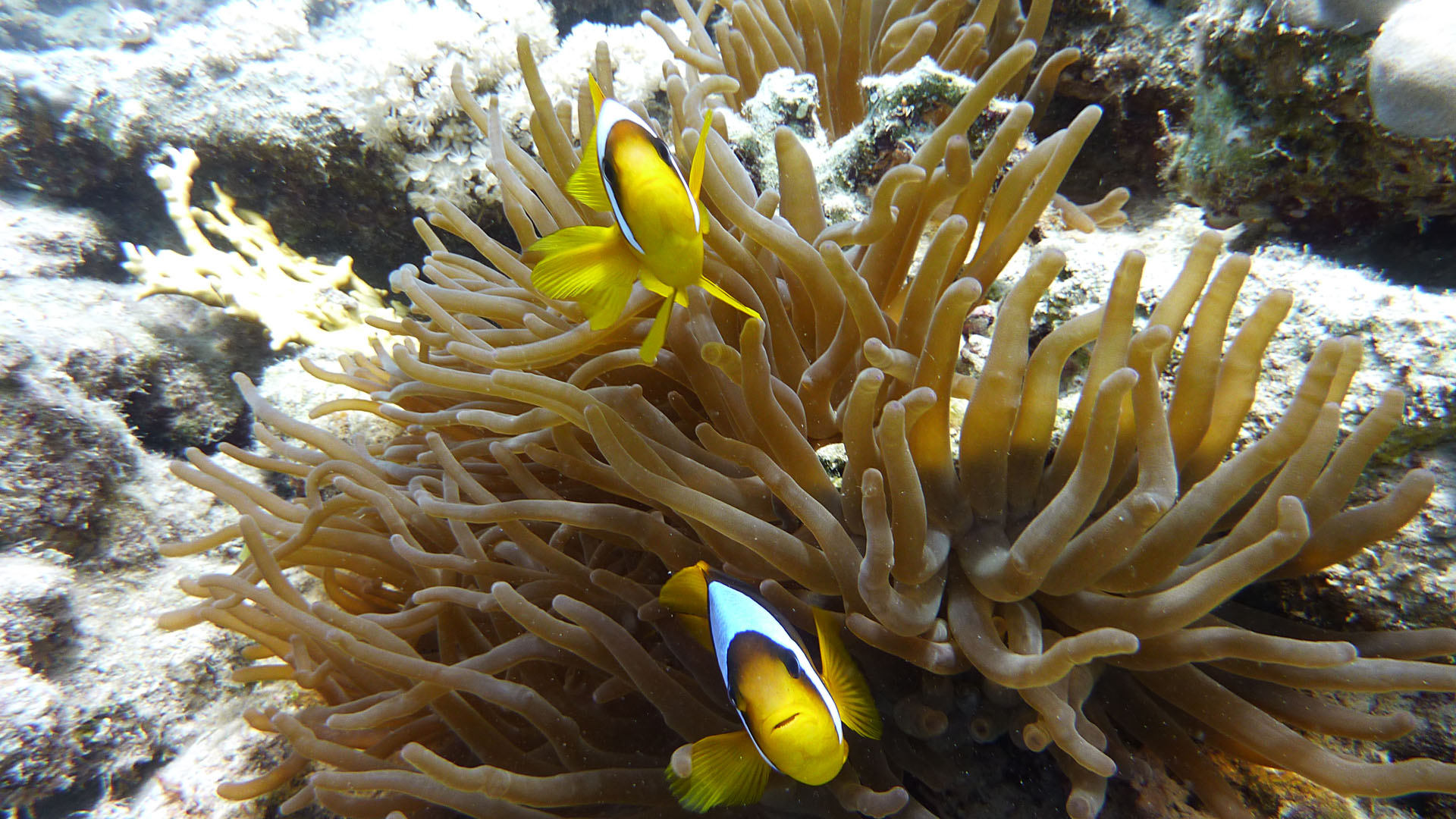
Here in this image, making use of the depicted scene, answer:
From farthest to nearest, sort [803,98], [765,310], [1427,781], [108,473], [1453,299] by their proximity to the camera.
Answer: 1. [108,473]
2. [803,98]
3. [765,310]
4. [1453,299]
5. [1427,781]

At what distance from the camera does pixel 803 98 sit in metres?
1.88

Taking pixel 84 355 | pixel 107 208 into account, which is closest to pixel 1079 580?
pixel 84 355

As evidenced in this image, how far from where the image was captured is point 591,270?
1.10 metres

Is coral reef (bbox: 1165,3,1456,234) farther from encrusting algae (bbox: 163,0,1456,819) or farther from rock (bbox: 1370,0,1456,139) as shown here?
encrusting algae (bbox: 163,0,1456,819)

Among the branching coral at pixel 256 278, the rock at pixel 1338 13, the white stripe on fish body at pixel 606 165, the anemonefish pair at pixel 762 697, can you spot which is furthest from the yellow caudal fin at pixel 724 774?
the branching coral at pixel 256 278

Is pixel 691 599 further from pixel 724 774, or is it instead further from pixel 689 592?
pixel 724 774

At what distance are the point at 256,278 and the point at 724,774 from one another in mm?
3484

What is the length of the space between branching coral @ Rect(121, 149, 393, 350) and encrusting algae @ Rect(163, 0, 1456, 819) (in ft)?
6.53

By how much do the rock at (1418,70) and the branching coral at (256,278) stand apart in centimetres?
338

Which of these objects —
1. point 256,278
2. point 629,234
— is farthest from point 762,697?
point 256,278

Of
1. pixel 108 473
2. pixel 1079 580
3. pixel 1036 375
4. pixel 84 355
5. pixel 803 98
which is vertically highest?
pixel 803 98

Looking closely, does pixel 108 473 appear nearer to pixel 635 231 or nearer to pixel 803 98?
pixel 635 231

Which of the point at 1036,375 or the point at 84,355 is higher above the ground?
the point at 1036,375

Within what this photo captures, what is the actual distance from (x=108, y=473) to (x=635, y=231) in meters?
2.51
